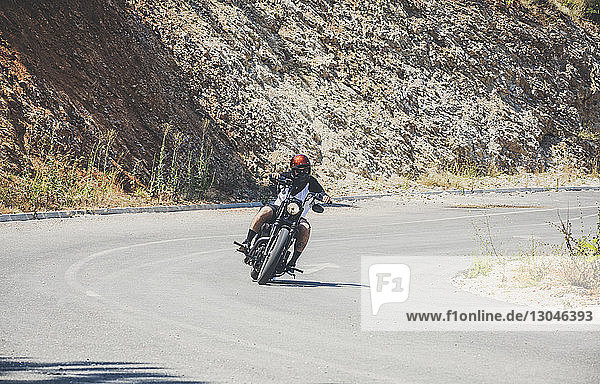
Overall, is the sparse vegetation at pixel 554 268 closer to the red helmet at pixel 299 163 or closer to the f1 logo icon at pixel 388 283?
the f1 logo icon at pixel 388 283

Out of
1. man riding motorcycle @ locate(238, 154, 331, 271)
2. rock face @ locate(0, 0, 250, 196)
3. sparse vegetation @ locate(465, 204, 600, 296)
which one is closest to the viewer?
sparse vegetation @ locate(465, 204, 600, 296)

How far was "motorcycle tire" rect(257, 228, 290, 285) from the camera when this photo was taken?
1045 cm

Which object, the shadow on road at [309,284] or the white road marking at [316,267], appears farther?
the white road marking at [316,267]

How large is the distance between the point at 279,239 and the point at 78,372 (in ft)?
15.2

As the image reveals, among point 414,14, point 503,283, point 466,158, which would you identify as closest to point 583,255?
point 503,283

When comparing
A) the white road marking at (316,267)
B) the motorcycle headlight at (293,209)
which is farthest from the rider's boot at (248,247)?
the white road marking at (316,267)

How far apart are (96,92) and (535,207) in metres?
13.9

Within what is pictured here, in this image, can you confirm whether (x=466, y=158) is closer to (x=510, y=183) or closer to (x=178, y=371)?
(x=510, y=183)

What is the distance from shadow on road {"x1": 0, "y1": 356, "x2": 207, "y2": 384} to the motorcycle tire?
417 cm

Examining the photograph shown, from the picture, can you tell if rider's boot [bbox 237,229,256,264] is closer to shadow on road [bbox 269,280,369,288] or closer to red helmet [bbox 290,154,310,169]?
shadow on road [bbox 269,280,369,288]

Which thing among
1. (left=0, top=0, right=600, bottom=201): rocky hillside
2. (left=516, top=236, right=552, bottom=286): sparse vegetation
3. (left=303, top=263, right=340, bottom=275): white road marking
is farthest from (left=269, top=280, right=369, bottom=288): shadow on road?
(left=0, top=0, right=600, bottom=201): rocky hillside

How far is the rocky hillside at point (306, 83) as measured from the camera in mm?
24984

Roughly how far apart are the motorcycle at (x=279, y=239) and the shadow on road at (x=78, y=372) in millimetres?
4222

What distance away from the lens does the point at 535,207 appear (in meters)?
25.0
